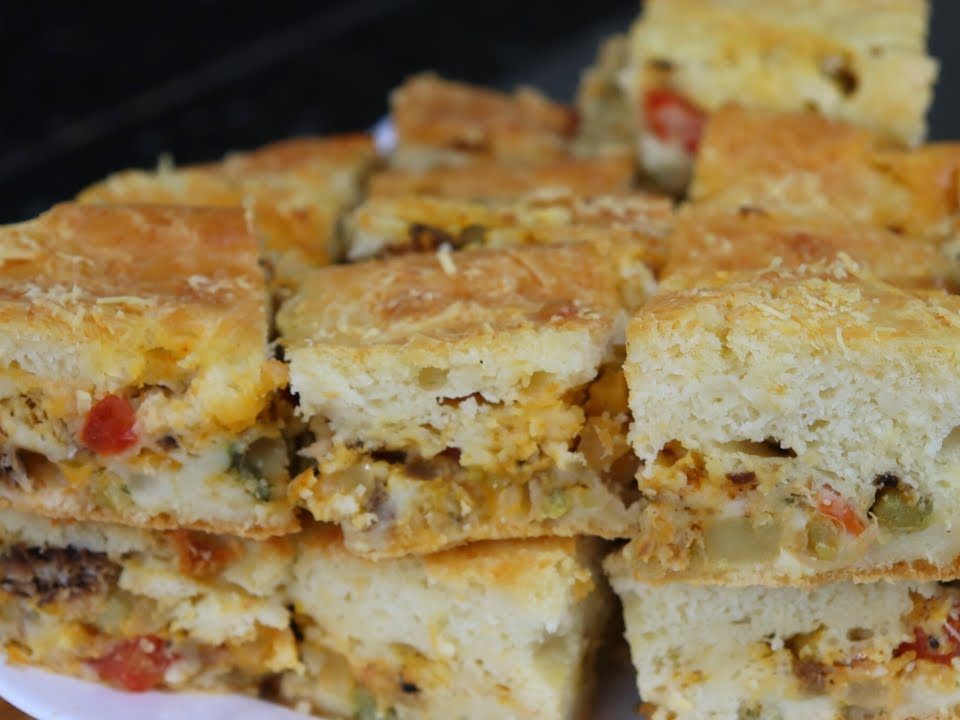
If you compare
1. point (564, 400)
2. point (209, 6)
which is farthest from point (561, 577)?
point (209, 6)

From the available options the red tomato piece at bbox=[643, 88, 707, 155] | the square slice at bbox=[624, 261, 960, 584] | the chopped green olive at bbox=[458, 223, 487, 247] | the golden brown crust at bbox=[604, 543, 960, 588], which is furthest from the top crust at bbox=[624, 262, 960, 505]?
the red tomato piece at bbox=[643, 88, 707, 155]

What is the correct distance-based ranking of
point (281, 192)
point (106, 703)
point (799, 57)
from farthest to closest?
point (799, 57) → point (281, 192) → point (106, 703)

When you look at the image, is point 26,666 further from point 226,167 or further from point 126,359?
point 226,167

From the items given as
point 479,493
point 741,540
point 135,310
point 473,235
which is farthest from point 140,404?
point 741,540

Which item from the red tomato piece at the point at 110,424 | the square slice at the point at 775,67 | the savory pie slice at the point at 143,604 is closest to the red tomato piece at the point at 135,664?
the savory pie slice at the point at 143,604

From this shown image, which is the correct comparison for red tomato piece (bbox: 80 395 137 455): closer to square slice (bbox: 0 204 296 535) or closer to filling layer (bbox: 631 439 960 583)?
square slice (bbox: 0 204 296 535)

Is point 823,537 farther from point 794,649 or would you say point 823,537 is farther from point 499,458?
point 499,458

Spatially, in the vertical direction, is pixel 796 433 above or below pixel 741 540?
above
